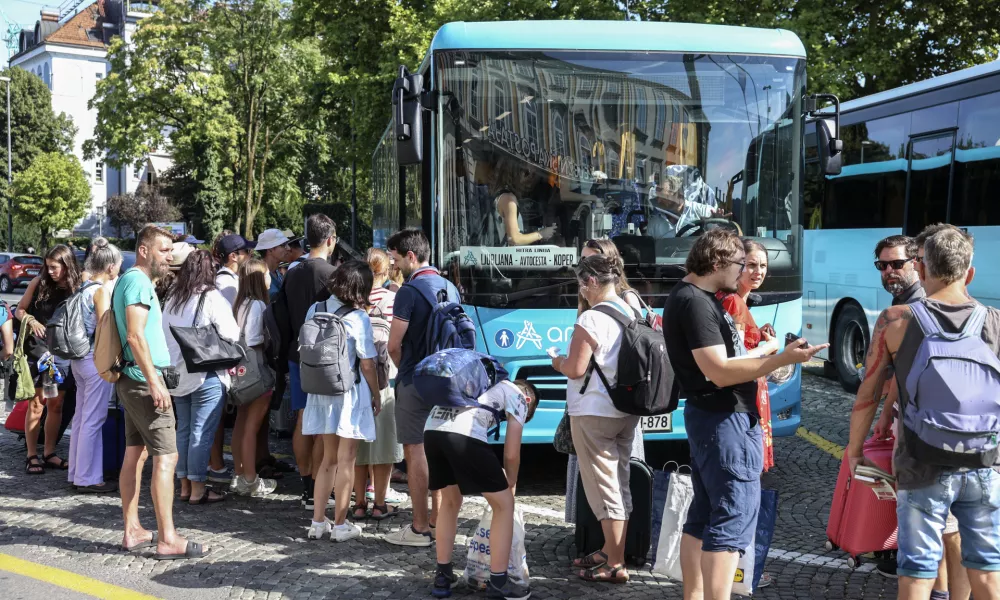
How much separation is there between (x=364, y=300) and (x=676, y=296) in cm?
239

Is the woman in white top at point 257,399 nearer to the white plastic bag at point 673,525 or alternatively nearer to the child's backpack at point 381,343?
the child's backpack at point 381,343

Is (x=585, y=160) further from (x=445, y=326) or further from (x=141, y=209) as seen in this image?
(x=141, y=209)

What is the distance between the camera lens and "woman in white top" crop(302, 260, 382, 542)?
5715 mm

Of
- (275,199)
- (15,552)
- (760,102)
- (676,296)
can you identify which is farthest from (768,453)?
(275,199)

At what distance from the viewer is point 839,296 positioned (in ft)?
40.0

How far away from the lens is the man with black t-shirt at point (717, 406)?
12.8ft

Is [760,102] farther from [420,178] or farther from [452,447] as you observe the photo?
[452,447]

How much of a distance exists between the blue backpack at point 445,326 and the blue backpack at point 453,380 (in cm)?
58

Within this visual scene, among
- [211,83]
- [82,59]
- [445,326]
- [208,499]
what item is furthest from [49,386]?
[82,59]

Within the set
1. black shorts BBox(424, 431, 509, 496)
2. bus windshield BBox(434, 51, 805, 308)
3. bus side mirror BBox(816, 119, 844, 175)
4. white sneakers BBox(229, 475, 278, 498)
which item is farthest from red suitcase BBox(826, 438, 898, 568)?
white sneakers BBox(229, 475, 278, 498)

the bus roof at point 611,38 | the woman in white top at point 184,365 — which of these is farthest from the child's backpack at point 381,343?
the bus roof at point 611,38

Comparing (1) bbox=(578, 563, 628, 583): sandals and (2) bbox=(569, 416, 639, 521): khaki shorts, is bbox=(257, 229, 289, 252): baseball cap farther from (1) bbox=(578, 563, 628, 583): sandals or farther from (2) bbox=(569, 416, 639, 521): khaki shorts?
(1) bbox=(578, 563, 628, 583): sandals

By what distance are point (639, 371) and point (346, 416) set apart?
1.85 m

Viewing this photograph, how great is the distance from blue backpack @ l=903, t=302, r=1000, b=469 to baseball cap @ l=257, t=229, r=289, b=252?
505 cm
